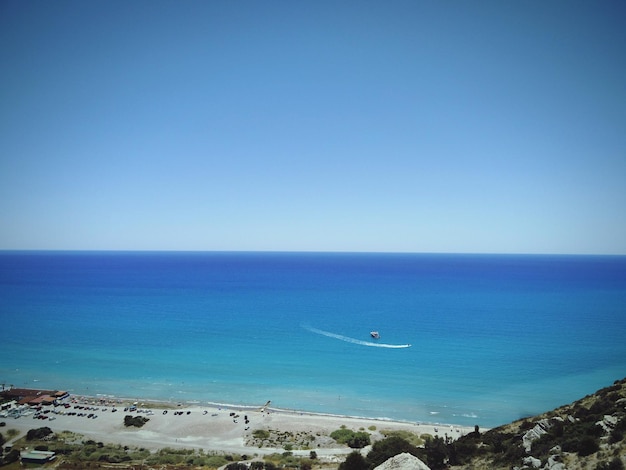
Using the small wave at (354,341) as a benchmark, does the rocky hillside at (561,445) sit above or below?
above

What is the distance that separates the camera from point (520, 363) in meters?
54.1

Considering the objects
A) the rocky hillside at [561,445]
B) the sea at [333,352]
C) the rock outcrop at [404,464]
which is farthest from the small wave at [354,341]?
the rock outcrop at [404,464]

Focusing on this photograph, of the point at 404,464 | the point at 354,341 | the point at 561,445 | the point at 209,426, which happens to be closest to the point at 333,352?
the point at 354,341

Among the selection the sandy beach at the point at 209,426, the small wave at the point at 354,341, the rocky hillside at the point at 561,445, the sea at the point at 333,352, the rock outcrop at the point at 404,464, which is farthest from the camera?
the small wave at the point at 354,341

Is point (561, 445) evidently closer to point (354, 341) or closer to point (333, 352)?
point (333, 352)

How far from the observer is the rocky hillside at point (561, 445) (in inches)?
634

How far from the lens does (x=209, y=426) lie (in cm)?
3706

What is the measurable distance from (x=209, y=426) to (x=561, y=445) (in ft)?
105

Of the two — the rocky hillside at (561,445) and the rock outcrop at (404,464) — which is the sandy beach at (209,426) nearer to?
the rocky hillside at (561,445)

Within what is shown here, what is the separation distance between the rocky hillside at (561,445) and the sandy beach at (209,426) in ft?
37.6

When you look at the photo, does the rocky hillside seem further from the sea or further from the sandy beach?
the sea

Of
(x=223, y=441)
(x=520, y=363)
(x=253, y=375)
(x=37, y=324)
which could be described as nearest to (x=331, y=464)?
(x=223, y=441)

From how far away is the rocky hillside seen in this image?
1609cm

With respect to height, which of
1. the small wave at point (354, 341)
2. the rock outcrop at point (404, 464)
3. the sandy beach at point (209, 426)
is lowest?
the sandy beach at point (209, 426)
